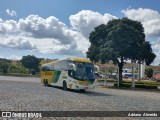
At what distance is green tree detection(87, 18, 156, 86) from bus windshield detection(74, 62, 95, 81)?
1485 centimetres

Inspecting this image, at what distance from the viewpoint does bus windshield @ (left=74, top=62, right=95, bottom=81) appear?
98.8 ft

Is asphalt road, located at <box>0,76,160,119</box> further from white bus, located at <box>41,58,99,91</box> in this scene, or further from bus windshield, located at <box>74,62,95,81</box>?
bus windshield, located at <box>74,62,95,81</box>

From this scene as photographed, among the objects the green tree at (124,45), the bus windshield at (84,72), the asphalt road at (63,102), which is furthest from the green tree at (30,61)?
the asphalt road at (63,102)

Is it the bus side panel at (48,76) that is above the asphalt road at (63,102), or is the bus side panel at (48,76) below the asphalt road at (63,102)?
above

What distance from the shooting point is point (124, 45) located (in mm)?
45375

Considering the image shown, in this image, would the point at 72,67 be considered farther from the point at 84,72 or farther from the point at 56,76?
the point at 56,76

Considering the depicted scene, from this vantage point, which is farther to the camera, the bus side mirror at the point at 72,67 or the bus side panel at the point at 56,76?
the bus side panel at the point at 56,76

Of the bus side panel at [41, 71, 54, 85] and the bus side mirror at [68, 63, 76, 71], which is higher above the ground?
the bus side mirror at [68, 63, 76, 71]

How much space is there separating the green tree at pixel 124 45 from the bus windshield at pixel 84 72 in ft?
48.7

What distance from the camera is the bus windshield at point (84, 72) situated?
30109 mm

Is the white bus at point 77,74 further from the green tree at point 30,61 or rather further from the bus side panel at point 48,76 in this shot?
the green tree at point 30,61

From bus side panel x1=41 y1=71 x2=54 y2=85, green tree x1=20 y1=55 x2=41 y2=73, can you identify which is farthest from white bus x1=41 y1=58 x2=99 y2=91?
green tree x1=20 y1=55 x2=41 y2=73

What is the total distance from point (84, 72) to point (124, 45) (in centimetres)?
1651

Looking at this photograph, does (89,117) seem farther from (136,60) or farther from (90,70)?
(136,60)
